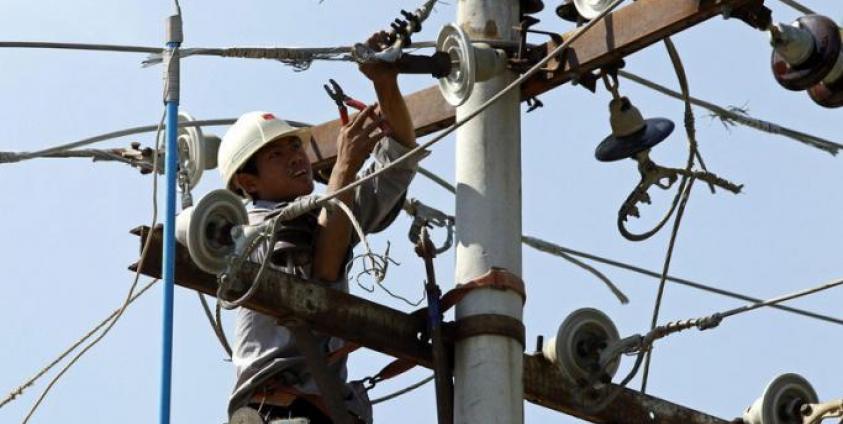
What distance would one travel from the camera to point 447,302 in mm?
9219

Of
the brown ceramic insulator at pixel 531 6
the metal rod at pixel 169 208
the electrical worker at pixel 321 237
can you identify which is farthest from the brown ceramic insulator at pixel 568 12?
the metal rod at pixel 169 208

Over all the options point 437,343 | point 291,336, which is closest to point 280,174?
point 291,336

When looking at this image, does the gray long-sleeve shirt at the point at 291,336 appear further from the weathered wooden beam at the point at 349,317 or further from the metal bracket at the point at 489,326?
the metal bracket at the point at 489,326

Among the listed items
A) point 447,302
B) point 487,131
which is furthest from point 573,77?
point 447,302

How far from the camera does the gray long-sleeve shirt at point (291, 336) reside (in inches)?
359

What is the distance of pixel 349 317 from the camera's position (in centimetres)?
902

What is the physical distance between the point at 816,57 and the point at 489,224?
1.32m

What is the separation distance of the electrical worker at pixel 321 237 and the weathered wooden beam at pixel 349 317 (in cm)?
15

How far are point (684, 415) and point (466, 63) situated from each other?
183 centimetres

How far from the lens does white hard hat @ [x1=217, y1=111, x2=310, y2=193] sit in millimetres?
9766

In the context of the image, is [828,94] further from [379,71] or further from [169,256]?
[169,256]

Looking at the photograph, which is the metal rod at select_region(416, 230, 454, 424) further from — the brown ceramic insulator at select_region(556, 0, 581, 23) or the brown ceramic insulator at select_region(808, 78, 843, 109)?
the brown ceramic insulator at select_region(808, 78, 843, 109)

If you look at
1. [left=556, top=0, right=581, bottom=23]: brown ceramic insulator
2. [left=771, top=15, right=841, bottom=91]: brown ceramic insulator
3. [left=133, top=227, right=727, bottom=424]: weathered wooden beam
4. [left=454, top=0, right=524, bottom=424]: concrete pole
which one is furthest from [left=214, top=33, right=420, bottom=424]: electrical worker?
[left=771, top=15, right=841, bottom=91]: brown ceramic insulator

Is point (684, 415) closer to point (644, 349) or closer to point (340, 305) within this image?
point (644, 349)
